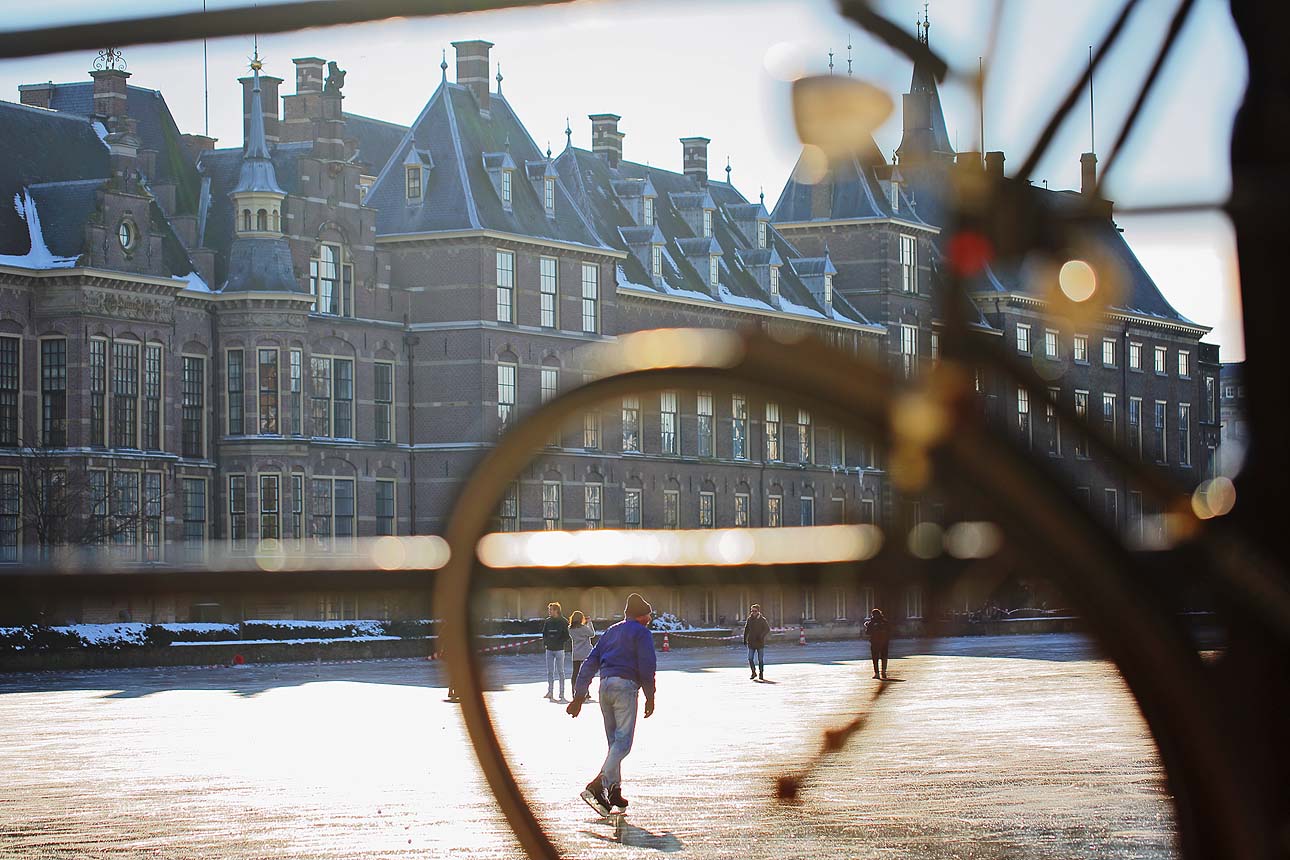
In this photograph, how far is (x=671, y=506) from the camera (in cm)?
6272

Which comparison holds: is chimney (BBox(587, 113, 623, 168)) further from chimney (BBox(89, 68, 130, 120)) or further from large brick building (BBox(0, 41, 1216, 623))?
chimney (BBox(89, 68, 130, 120))

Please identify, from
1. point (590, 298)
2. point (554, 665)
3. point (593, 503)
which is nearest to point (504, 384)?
point (590, 298)

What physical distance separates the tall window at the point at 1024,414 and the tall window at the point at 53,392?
44.7 meters

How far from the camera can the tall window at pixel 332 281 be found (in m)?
51.5

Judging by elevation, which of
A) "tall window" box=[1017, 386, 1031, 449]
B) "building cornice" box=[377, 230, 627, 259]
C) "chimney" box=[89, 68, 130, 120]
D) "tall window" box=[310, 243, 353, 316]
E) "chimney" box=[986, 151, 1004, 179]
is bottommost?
"tall window" box=[1017, 386, 1031, 449]

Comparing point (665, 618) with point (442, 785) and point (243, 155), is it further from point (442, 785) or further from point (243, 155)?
point (442, 785)

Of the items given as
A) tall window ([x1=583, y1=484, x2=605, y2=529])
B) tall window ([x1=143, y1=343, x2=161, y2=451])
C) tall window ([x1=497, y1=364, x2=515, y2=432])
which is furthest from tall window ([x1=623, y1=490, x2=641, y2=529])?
tall window ([x1=143, y1=343, x2=161, y2=451])

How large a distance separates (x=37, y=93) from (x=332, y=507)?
13390 mm

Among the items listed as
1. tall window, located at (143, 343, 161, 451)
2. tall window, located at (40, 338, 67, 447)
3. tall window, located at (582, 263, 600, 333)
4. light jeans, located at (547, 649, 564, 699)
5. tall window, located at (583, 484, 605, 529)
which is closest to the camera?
light jeans, located at (547, 649, 564, 699)

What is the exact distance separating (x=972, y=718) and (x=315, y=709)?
9347mm

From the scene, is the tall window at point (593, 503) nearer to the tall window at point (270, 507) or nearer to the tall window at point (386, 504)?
the tall window at point (386, 504)

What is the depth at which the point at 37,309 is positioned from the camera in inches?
1769

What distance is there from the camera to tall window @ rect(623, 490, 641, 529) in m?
60.0

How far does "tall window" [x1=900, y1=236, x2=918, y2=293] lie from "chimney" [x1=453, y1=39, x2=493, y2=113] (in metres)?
21.3
